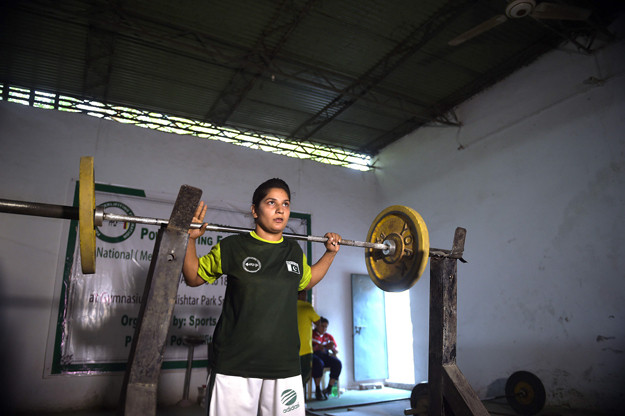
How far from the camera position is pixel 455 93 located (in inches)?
218

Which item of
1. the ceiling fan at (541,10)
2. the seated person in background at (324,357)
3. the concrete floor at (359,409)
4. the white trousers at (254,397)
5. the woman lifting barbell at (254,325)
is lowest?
the concrete floor at (359,409)

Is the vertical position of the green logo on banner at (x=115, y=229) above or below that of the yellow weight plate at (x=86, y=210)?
above

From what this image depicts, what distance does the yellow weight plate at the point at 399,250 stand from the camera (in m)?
2.01

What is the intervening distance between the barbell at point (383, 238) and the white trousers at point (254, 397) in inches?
22.1

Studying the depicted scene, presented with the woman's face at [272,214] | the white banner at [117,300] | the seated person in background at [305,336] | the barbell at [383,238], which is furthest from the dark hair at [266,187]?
the white banner at [117,300]

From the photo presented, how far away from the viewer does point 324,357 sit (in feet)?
16.1

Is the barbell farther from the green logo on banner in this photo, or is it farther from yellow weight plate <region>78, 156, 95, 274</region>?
the green logo on banner

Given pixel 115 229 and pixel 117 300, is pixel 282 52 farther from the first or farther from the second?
pixel 117 300

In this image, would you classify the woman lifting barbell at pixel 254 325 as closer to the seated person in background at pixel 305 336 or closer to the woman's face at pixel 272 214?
the woman's face at pixel 272 214

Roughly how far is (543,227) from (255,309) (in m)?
3.79

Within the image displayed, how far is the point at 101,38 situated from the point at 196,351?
3651 mm

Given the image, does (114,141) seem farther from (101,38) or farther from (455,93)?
(455,93)

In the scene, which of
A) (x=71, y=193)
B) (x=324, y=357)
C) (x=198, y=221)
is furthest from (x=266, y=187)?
(x=324, y=357)

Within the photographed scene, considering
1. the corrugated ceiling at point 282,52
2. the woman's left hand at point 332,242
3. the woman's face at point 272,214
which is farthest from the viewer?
the corrugated ceiling at point 282,52
